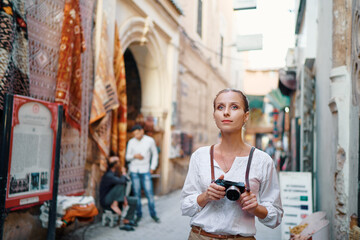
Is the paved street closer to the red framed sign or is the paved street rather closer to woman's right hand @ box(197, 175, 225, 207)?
the red framed sign

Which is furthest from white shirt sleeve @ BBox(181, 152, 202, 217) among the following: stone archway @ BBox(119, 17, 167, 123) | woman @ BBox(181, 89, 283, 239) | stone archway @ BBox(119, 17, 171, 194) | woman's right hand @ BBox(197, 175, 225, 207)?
stone archway @ BBox(119, 17, 171, 194)

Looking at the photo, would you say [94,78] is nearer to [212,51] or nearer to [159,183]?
[159,183]

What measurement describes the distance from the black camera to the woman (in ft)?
0.20

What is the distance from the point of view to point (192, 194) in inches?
72.3

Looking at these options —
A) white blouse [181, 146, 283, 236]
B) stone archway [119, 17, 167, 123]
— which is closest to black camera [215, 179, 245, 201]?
white blouse [181, 146, 283, 236]

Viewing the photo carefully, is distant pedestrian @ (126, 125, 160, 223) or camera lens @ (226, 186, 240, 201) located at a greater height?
Answer: camera lens @ (226, 186, 240, 201)

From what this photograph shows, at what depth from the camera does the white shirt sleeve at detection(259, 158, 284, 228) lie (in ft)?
5.69

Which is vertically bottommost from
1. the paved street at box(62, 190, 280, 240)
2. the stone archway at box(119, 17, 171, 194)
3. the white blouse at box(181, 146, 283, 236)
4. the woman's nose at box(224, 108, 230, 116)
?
the paved street at box(62, 190, 280, 240)

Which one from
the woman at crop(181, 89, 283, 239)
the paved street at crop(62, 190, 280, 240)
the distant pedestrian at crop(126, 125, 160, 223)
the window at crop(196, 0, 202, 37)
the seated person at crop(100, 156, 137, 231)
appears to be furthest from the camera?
the window at crop(196, 0, 202, 37)

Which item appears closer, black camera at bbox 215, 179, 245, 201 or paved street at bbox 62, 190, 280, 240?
black camera at bbox 215, 179, 245, 201

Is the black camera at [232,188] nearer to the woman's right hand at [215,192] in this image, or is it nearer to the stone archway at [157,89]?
the woman's right hand at [215,192]

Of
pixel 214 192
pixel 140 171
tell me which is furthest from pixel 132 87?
pixel 214 192

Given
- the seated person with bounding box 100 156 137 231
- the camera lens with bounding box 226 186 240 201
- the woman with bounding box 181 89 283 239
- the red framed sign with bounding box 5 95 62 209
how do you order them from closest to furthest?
the camera lens with bounding box 226 186 240 201, the woman with bounding box 181 89 283 239, the red framed sign with bounding box 5 95 62 209, the seated person with bounding box 100 156 137 231

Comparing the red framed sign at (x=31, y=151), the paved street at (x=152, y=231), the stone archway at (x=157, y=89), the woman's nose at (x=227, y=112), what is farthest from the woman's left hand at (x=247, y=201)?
the stone archway at (x=157, y=89)
